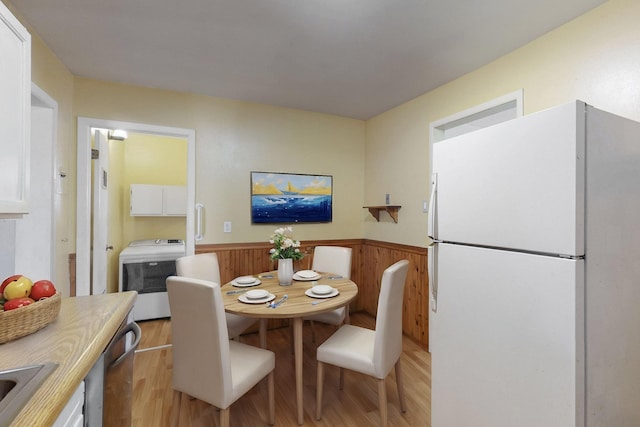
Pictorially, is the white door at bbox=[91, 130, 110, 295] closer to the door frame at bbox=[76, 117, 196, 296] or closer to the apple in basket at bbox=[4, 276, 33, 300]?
the door frame at bbox=[76, 117, 196, 296]

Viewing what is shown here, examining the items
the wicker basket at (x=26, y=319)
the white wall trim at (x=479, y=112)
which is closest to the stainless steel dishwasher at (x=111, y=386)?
the wicker basket at (x=26, y=319)

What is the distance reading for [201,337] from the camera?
4.75 ft

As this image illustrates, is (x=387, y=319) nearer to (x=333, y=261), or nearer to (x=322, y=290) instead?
(x=322, y=290)

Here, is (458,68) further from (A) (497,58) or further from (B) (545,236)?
(B) (545,236)

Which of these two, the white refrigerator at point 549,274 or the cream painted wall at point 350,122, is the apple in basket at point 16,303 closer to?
the cream painted wall at point 350,122

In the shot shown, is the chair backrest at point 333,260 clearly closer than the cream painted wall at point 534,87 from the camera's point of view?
No

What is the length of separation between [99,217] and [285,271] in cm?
185

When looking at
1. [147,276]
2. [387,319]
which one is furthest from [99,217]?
[387,319]

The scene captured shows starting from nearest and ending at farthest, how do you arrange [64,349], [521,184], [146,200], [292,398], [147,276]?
[64,349] < [521,184] < [292,398] < [147,276] < [146,200]

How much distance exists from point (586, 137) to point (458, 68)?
4.90 feet

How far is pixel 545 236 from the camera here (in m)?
1.16

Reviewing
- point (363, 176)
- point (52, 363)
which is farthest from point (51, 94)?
point (363, 176)

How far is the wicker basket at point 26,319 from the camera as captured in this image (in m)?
0.90

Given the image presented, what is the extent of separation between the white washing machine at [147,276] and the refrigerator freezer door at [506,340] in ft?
9.56
